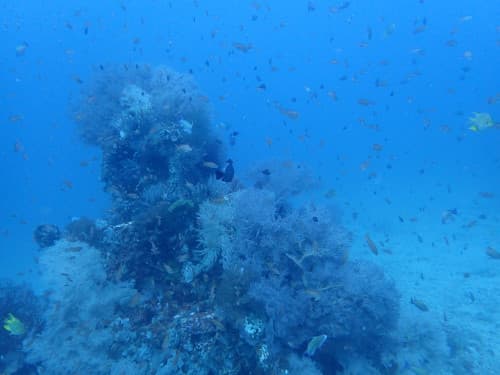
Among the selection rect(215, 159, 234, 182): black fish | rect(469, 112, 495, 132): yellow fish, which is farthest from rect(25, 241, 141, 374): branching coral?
rect(469, 112, 495, 132): yellow fish

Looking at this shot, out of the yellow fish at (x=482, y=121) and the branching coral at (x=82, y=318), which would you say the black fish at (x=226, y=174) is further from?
the yellow fish at (x=482, y=121)

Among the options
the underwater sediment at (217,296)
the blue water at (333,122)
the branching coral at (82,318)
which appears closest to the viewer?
the underwater sediment at (217,296)

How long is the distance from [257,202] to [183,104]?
519cm

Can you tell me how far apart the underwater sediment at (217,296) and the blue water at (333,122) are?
1.89 m

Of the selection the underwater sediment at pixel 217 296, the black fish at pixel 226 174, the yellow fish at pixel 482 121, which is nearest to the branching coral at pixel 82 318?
the underwater sediment at pixel 217 296

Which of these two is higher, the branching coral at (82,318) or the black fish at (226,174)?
the black fish at (226,174)

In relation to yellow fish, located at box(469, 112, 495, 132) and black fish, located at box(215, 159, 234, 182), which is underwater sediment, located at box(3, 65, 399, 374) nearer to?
black fish, located at box(215, 159, 234, 182)

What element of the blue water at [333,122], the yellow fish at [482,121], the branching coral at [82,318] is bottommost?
the blue water at [333,122]

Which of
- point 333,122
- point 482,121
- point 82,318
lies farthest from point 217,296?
point 333,122

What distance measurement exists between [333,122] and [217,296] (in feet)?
331

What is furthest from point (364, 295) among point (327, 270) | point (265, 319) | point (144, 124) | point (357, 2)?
point (357, 2)

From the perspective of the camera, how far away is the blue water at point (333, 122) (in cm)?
1380

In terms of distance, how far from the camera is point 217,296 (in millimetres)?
5395

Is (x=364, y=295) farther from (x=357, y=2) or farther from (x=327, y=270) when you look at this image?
(x=357, y=2)
